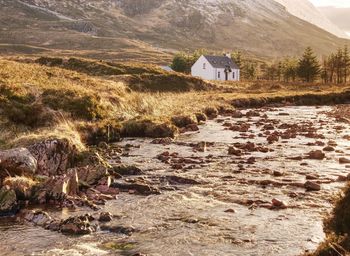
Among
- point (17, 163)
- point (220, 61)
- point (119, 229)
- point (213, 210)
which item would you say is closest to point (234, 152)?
point (213, 210)

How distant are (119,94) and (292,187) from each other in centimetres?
2971

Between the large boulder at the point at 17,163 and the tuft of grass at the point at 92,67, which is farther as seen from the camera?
the tuft of grass at the point at 92,67

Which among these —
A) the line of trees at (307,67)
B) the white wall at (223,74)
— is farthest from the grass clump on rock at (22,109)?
the white wall at (223,74)

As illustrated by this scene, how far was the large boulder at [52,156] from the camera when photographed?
2252 cm

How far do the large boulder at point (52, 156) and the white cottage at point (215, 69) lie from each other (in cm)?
11280

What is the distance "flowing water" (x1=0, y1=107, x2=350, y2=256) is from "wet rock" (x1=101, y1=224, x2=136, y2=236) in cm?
21

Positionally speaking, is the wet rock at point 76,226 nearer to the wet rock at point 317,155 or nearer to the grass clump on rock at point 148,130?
the wet rock at point 317,155

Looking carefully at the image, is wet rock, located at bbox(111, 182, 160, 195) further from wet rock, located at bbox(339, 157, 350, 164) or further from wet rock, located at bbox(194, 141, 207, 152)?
wet rock, located at bbox(339, 157, 350, 164)

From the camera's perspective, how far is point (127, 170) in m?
24.6

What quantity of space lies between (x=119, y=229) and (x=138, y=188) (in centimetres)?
527

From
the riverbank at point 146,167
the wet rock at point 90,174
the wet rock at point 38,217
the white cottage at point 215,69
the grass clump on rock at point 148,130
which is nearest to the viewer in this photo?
the wet rock at point 38,217

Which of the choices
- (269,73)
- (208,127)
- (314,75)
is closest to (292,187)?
(208,127)

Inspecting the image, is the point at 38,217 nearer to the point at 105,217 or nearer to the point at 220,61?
the point at 105,217

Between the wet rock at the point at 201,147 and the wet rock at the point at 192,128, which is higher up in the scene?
the wet rock at the point at 192,128
